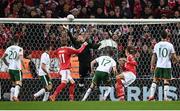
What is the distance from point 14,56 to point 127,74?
246 cm

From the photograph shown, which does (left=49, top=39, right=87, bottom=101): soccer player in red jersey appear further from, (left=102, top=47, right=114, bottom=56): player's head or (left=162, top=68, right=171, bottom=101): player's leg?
(left=162, top=68, right=171, bottom=101): player's leg

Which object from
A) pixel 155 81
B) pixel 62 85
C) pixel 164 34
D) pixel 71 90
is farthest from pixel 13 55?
pixel 164 34

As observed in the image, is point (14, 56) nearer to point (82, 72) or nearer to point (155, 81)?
point (82, 72)

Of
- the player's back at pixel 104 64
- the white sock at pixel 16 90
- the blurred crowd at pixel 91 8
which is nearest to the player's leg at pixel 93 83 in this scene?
the player's back at pixel 104 64

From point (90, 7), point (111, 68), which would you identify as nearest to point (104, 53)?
point (111, 68)

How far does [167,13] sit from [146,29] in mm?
4052

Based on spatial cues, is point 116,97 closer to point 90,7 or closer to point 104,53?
Answer: point 104,53

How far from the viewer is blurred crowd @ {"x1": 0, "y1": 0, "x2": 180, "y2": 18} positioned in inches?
693

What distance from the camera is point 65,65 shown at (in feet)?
47.0

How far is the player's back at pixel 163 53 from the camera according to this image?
45.5 feet

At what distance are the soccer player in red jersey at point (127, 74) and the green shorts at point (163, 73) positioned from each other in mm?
467

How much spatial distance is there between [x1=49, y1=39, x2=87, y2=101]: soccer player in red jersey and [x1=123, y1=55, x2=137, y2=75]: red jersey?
0.96 metres

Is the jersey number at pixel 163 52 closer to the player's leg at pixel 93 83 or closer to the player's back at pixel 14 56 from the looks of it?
the player's leg at pixel 93 83

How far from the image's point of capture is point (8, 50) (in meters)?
14.5
